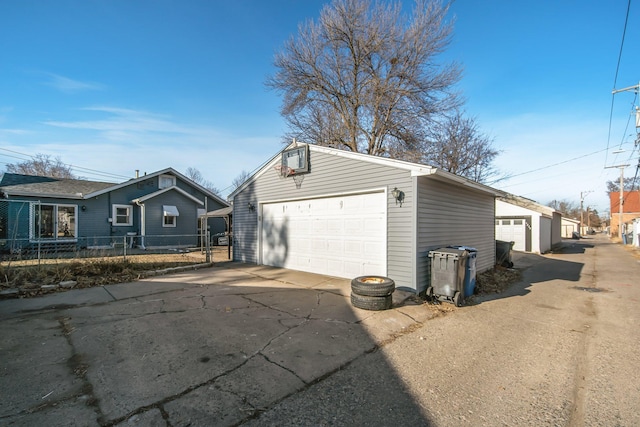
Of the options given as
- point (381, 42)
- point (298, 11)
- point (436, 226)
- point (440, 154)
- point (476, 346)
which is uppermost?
point (298, 11)

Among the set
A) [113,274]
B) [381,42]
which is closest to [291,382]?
[113,274]

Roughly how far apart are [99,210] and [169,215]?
3505 millimetres

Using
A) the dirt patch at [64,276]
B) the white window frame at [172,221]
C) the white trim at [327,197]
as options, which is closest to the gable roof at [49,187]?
the white window frame at [172,221]

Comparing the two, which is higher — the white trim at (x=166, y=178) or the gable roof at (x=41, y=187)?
the white trim at (x=166, y=178)

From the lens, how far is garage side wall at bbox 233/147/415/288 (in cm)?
644

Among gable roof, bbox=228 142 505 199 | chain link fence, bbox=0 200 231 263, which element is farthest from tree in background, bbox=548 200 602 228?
chain link fence, bbox=0 200 231 263

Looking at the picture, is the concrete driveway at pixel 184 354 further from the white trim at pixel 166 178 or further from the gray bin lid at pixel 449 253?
the white trim at pixel 166 178

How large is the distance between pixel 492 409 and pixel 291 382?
1889 mm

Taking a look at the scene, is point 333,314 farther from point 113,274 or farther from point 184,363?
point 113,274

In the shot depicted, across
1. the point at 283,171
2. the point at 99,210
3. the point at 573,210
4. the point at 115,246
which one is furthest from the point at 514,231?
the point at 573,210

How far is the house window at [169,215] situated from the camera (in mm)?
17350

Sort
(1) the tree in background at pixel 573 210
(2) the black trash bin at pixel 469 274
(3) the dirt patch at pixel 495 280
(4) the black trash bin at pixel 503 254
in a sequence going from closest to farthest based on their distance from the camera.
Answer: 1. (2) the black trash bin at pixel 469 274
2. (3) the dirt patch at pixel 495 280
3. (4) the black trash bin at pixel 503 254
4. (1) the tree in background at pixel 573 210

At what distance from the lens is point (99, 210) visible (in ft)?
53.0

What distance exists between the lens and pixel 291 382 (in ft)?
9.77
